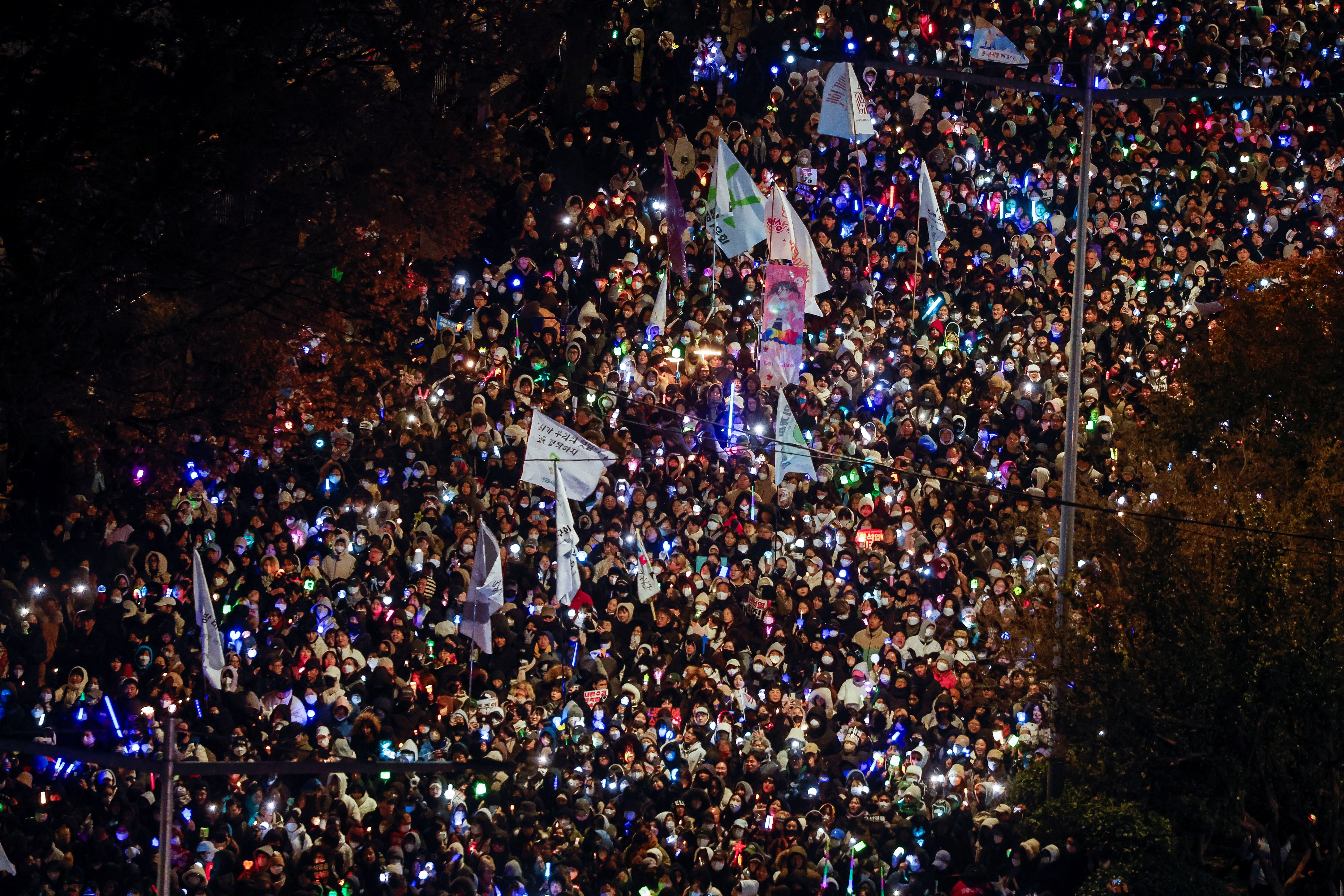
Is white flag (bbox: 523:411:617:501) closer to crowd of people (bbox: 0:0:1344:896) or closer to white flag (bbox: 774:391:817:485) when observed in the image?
crowd of people (bbox: 0:0:1344:896)

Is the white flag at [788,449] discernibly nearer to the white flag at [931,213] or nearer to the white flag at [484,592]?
the white flag at [484,592]

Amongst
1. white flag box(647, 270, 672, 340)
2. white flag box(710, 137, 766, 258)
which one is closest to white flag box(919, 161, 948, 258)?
white flag box(710, 137, 766, 258)

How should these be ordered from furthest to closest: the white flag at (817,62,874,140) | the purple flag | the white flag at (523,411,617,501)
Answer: the white flag at (817,62,874,140) → the purple flag → the white flag at (523,411,617,501)

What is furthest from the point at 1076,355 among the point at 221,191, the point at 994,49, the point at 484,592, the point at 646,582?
the point at 221,191

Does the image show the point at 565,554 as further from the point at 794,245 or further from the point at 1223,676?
the point at 1223,676

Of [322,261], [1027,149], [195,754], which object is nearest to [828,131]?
[1027,149]

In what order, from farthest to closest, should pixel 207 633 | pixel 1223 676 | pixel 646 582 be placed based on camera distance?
pixel 646 582
pixel 207 633
pixel 1223 676
